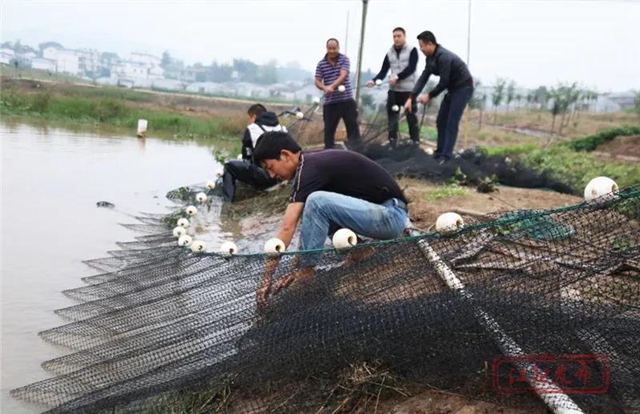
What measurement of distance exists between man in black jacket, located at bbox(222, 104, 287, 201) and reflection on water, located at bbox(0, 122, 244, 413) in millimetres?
978

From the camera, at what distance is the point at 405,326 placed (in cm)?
264

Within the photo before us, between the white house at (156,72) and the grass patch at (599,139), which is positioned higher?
the white house at (156,72)

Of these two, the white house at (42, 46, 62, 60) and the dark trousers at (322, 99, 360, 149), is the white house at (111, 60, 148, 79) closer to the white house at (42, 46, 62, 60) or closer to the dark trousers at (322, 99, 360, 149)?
the white house at (42, 46, 62, 60)

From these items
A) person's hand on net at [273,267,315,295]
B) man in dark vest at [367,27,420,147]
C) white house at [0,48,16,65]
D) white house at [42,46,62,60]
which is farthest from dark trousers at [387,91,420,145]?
white house at [42,46,62,60]

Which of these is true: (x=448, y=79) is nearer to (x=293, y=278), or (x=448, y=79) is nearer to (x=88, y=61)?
(x=293, y=278)

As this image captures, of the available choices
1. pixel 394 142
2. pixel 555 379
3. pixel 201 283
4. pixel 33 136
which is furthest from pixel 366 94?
pixel 555 379

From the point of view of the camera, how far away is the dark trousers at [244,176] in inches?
327

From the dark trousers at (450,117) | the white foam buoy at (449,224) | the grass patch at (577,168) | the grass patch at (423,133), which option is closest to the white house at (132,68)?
the grass patch at (423,133)

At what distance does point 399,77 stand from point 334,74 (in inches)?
34.2

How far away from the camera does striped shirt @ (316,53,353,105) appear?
8453 mm

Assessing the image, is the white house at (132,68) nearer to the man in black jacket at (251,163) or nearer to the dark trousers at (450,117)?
the man in black jacket at (251,163)

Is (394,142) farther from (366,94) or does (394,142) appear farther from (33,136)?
(33,136)

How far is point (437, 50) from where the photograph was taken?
7484 millimetres

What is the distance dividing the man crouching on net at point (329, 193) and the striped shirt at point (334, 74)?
4530 mm
